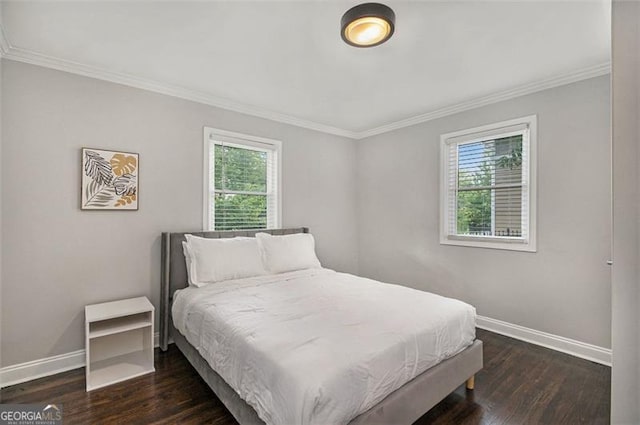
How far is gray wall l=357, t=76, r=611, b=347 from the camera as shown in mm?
2682

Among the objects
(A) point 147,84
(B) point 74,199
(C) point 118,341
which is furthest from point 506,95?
(C) point 118,341

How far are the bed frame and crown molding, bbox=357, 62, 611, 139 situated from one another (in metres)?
2.55

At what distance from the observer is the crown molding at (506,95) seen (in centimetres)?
269

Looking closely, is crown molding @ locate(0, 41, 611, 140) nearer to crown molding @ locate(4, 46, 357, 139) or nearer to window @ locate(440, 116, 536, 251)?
crown molding @ locate(4, 46, 357, 139)

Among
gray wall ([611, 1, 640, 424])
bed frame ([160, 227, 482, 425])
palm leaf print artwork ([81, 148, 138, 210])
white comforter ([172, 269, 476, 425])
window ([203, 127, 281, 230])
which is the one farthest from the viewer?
window ([203, 127, 281, 230])

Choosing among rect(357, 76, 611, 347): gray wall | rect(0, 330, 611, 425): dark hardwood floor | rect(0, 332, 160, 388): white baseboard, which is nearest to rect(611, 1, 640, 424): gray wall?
rect(0, 330, 611, 425): dark hardwood floor

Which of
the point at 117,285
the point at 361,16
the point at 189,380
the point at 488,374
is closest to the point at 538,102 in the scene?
the point at 361,16

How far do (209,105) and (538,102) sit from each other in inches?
136

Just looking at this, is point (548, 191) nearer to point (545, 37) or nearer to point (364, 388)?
point (545, 37)

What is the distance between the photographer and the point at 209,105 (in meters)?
3.36

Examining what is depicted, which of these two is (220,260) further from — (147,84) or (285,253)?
(147,84)

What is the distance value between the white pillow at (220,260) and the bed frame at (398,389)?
29 centimetres

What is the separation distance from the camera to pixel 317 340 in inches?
64.3

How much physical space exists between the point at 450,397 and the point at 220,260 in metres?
2.22
